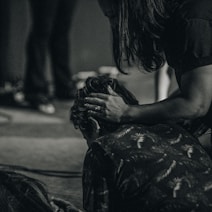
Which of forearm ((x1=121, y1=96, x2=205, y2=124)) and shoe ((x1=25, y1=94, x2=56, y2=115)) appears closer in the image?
forearm ((x1=121, y1=96, x2=205, y2=124))

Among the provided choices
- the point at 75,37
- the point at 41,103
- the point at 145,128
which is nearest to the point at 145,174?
the point at 145,128

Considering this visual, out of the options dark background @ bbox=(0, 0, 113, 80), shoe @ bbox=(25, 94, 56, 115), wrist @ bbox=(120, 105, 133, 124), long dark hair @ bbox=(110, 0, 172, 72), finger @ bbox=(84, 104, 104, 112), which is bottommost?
shoe @ bbox=(25, 94, 56, 115)

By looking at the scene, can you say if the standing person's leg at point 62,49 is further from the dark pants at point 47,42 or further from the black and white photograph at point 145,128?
the black and white photograph at point 145,128

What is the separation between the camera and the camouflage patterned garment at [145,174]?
160 cm

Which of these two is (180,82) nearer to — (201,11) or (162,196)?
(201,11)

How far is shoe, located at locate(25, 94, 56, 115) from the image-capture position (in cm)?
419

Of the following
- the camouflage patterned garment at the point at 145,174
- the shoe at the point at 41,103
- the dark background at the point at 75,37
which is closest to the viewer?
the camouflage patterned garment at the point at 145,174

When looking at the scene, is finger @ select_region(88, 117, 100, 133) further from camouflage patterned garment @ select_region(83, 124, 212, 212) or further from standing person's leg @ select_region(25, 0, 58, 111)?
standing person's leg @ select_region(25, 0, 58, 111)

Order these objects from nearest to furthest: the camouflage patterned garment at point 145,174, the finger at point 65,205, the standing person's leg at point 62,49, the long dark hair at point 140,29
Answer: the camouflage patterned garment at point 145,174 < the long dark hair at point 140,29 < the finger at point 65,205 < the standing person's leg at point 62,49

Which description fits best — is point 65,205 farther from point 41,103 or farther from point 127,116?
point 41,103

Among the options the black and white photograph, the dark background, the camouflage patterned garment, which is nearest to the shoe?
the dark background

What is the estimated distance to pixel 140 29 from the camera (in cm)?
177

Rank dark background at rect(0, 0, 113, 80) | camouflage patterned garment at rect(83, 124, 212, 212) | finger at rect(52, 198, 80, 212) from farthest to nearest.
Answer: dark background at rect(0, 0, 113, 80) < finger at rect(52, 198, 80, 212) < camouflage patterned garment at rect(83, 124, 212, 212)

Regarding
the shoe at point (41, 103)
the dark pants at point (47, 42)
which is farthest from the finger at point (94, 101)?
the dark pants at point (47, 42)
